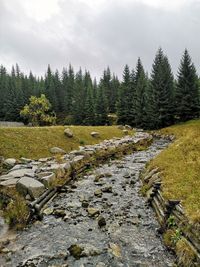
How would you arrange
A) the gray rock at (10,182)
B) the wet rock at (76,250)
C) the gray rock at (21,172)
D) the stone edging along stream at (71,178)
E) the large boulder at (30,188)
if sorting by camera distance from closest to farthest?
1. the stone edging along stream at (71,178)
2. the wet rock at (76,250)
3. the large boulder at (30,188)
4. the gray rock at (10,182)
5. the gray rock at (21,172)

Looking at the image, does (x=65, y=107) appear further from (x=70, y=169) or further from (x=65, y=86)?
(x=70, y=169)

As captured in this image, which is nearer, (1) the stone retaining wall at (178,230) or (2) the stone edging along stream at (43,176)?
(1) the stone retaining wall at (178,230)

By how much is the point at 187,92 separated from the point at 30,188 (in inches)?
2087

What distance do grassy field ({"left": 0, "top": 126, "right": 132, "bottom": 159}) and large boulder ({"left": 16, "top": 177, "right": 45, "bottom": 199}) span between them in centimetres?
902

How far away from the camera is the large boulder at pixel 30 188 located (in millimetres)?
15836

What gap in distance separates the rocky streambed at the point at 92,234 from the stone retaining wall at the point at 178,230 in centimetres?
41

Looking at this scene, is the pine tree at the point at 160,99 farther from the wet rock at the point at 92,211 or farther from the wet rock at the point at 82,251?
the wet rock at the point at 82,251

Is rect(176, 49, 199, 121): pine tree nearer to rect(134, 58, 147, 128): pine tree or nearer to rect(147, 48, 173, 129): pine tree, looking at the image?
rect(147, 48, 173, 129): pine tree

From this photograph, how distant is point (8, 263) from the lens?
9.80m

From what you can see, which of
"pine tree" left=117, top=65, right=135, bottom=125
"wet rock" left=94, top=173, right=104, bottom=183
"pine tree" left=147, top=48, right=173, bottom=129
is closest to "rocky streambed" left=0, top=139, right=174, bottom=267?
"wet rock" left=94, top=173, right=104, bottom=183

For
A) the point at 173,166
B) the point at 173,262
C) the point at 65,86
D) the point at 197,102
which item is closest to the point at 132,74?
the point at 197,102

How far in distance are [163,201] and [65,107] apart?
97425mm

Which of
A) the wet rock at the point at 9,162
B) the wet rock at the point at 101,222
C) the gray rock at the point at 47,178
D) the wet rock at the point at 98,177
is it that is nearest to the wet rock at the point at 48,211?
the gray rock at the point at 47,178

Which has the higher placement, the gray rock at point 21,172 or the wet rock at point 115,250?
the gray rock at point 21,172
